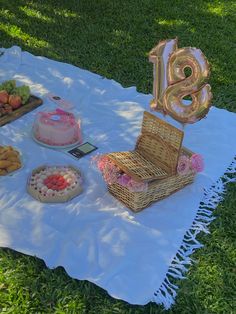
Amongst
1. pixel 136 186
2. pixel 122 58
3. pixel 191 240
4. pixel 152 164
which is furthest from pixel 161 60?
pixel 122 58

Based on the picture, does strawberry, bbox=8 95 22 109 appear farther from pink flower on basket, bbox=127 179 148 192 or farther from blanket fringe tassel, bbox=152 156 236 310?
blanket fringe tassel, bbox=152 156 236 310

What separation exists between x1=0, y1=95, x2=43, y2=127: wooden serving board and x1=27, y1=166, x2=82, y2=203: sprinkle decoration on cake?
2.44 feet

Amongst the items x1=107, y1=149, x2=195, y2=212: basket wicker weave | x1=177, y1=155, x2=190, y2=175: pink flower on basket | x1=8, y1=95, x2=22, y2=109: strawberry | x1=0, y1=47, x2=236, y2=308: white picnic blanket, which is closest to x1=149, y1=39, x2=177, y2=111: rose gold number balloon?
x1=177, y1=155, x2=190, y2=175: pink flower on basket

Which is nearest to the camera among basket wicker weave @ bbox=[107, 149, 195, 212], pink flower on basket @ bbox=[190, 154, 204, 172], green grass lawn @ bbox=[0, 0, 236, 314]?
green grass lawn @ bbox=[0, 0, 236, 314]

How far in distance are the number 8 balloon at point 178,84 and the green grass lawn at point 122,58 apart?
73 centimetres

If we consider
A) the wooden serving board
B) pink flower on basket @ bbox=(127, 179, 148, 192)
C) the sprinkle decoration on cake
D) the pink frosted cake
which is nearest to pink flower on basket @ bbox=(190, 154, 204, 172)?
pink flower on basket @ bbox=(127, 179, 148, 192)

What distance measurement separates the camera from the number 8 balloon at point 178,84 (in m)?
2.96

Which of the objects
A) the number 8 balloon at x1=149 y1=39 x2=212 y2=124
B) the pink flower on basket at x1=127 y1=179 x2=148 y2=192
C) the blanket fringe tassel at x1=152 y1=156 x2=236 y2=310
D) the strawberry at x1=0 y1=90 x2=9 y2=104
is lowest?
the blanket fringe tassel at x1=152 y1=156 x2=236 y2=310

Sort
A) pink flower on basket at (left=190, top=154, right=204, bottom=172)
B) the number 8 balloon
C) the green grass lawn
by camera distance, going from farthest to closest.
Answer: pink flower on basket at (left=190, top=154, right=204, bottom=172), the number 8 balloon, the green grass lawn

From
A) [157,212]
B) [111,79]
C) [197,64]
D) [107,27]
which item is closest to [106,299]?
[157,212]

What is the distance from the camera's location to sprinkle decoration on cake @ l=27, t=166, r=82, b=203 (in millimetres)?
3148

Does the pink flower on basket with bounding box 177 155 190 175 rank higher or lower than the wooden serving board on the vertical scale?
higher

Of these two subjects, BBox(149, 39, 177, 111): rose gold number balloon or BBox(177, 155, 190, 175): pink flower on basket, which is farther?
BBox(177, 155, 190, 175): pink flower on basket

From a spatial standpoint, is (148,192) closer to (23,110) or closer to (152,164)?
(152,164)
